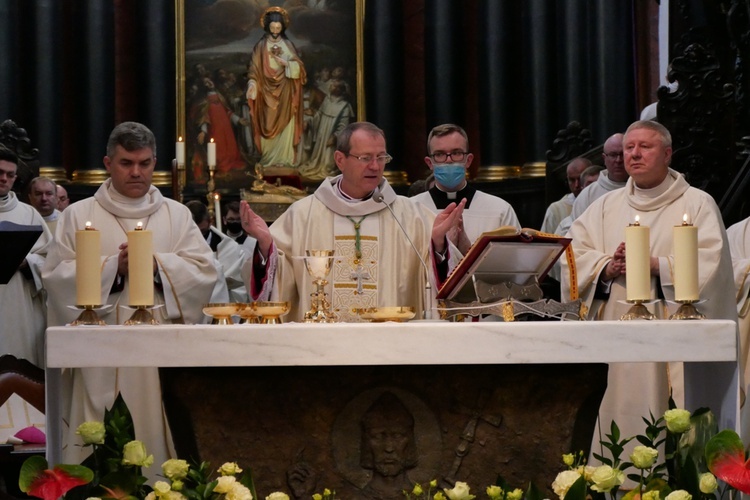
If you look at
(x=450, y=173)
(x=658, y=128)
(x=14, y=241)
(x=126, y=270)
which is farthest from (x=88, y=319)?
(x=450, y=173)

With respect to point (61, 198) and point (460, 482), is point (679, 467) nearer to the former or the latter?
point (460, 482)

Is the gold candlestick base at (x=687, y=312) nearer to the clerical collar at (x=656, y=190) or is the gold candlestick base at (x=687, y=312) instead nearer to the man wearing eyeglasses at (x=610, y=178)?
the clerical collar at (x=656, y=190)

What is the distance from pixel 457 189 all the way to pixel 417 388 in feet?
10.4

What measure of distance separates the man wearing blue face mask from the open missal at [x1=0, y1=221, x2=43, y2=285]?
7.60 feet

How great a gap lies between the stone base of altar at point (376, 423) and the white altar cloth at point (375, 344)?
0.84 ft

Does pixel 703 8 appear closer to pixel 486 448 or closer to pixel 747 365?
pixel 747 365

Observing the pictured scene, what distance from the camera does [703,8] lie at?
31.3 feet

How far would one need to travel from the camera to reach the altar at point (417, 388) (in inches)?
154

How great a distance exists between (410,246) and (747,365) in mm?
1957

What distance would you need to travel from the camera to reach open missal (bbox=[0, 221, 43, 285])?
4.62m

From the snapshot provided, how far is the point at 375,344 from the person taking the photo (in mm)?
3898

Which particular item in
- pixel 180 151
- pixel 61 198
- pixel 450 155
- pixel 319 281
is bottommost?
pixel 319 281

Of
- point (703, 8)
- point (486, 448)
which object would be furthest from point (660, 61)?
point (486, 448)

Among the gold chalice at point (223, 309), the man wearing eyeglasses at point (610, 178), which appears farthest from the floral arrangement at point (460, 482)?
the man wearing eyeglasses at point (610, 178)
